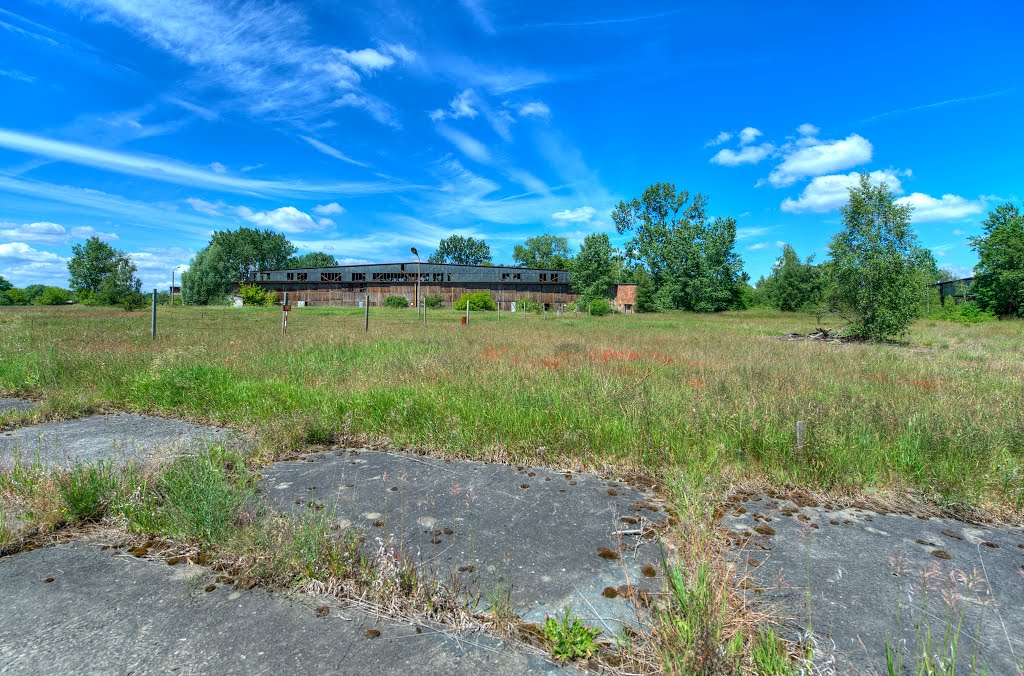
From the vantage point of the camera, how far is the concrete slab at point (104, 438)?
4488 mm

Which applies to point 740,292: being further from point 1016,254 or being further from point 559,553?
point 559,553

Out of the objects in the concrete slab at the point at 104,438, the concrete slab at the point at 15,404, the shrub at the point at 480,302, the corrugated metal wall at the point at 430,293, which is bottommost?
the concrete slab at the point at 104,438

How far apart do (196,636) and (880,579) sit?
3.35 meters

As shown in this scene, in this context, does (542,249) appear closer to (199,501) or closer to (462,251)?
(462,251)

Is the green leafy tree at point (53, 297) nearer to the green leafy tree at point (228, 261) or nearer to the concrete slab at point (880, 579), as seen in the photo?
the green leafy tree at point (228, 261)

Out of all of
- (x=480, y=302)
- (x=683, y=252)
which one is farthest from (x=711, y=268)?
(x=480, y=302)

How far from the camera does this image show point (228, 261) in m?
103

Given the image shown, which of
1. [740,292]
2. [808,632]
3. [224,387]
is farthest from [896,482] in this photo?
[740,292]

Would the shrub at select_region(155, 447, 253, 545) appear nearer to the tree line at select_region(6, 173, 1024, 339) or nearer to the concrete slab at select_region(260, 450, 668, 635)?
the concrete slab at select_region(260, 450, 668, 635)

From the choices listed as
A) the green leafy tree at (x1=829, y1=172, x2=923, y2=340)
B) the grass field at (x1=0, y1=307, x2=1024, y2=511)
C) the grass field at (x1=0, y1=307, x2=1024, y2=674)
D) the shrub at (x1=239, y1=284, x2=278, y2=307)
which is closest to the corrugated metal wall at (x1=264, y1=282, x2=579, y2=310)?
the shrub at (x1=239, y1=284, x2=278, y2=307)

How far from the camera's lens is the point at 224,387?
7270 mm

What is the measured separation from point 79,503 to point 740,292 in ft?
277

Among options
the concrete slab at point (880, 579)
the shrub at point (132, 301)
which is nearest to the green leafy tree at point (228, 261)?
the shrub at point (132, 301)

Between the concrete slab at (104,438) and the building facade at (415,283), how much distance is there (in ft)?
206
